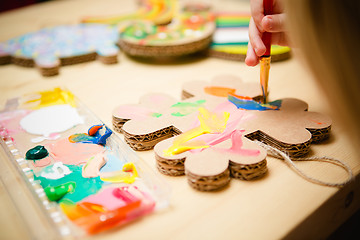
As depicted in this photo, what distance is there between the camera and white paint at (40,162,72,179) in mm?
491

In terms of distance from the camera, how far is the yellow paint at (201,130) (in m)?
0.50

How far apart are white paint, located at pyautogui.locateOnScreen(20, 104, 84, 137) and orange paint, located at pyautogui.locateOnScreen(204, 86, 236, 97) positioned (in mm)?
243

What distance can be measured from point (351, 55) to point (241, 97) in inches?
12.3

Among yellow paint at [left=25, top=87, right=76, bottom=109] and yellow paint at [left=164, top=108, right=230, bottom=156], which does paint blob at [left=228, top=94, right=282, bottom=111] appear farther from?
yellow paint at [left=25, top=87, right=76, bottom=109]

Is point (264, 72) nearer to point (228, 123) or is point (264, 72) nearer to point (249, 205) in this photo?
point (228, 123)

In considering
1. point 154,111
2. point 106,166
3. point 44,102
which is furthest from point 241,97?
point 44,102

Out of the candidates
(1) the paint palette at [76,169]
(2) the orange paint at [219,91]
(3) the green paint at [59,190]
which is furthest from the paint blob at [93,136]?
(2) the orange paint at [219,91]

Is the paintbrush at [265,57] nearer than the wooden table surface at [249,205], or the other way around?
A: the wooden table surface at [249,205]

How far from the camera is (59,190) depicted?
458 mm

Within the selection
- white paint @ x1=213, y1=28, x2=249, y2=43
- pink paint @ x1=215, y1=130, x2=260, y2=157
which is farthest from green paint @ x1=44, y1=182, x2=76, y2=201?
white paint @ x1=213, y1=28, x2=249, y2=43

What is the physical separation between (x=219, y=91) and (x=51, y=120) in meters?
0.32

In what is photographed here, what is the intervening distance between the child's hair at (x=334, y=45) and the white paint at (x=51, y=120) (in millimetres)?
416

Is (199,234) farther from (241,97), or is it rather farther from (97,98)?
(97,98)

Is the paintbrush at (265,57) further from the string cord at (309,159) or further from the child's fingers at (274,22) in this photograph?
the string cord at (309,159)
